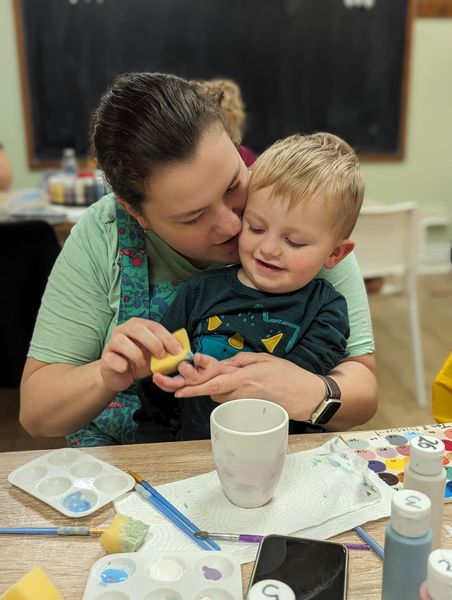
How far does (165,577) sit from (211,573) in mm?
50

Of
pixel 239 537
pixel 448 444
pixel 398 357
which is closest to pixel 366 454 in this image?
pixel 448 444

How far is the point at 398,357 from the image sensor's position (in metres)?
3.60

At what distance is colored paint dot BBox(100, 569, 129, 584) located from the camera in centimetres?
71

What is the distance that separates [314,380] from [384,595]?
473 mm

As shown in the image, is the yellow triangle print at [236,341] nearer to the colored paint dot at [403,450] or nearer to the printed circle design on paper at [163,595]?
the colored paint dot at [403,450]

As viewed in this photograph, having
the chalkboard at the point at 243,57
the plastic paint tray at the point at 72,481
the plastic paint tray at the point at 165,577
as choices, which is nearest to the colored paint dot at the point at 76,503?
the plastic paint tray at the point at 72,481

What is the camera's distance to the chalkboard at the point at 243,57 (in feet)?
13.7

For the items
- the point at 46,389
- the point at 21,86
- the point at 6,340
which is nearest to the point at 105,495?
the point at 46,389

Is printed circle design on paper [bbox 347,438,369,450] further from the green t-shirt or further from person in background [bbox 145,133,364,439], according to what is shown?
the green t-shirt

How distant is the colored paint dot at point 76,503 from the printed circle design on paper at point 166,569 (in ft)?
0.50

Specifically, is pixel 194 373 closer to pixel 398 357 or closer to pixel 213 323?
pixel 213 323

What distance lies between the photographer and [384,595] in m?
0.63

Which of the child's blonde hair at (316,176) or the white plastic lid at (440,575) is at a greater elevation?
the child's blonde hair at (316,176)

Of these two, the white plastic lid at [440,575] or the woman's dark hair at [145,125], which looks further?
the woman's dark hair at [145,125]
